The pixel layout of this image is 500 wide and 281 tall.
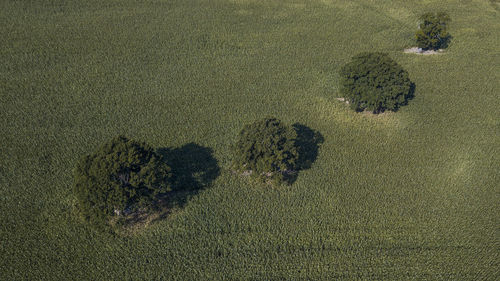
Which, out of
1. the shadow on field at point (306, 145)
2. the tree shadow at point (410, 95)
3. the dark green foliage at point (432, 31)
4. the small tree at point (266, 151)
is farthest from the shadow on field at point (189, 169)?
the dark green foliage at point (432, 31)

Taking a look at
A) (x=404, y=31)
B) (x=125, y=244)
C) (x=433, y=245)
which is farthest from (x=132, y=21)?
(x=433, y=245)

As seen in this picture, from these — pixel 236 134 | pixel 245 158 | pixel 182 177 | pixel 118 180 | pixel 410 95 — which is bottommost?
pixel 182 177

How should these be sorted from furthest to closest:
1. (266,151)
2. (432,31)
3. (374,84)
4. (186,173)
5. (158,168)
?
(432,31) < (374,84) < (186,173) < (266,151) < (158,168)

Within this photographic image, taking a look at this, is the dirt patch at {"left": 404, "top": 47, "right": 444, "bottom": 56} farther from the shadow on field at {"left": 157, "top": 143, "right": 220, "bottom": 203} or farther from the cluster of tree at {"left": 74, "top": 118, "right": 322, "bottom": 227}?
the shadow on field at {"left": 157, "top": 143, "right": 220, "bottom": 203}

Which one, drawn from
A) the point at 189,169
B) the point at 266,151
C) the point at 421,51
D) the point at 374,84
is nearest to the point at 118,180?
the point at 189,169

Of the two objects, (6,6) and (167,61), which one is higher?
(6,6)

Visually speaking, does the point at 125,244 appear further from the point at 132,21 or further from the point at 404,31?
the point at 404,31

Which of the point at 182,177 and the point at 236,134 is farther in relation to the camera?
the point at 236,134

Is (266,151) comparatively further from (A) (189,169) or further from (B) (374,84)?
(B) (374,84)
